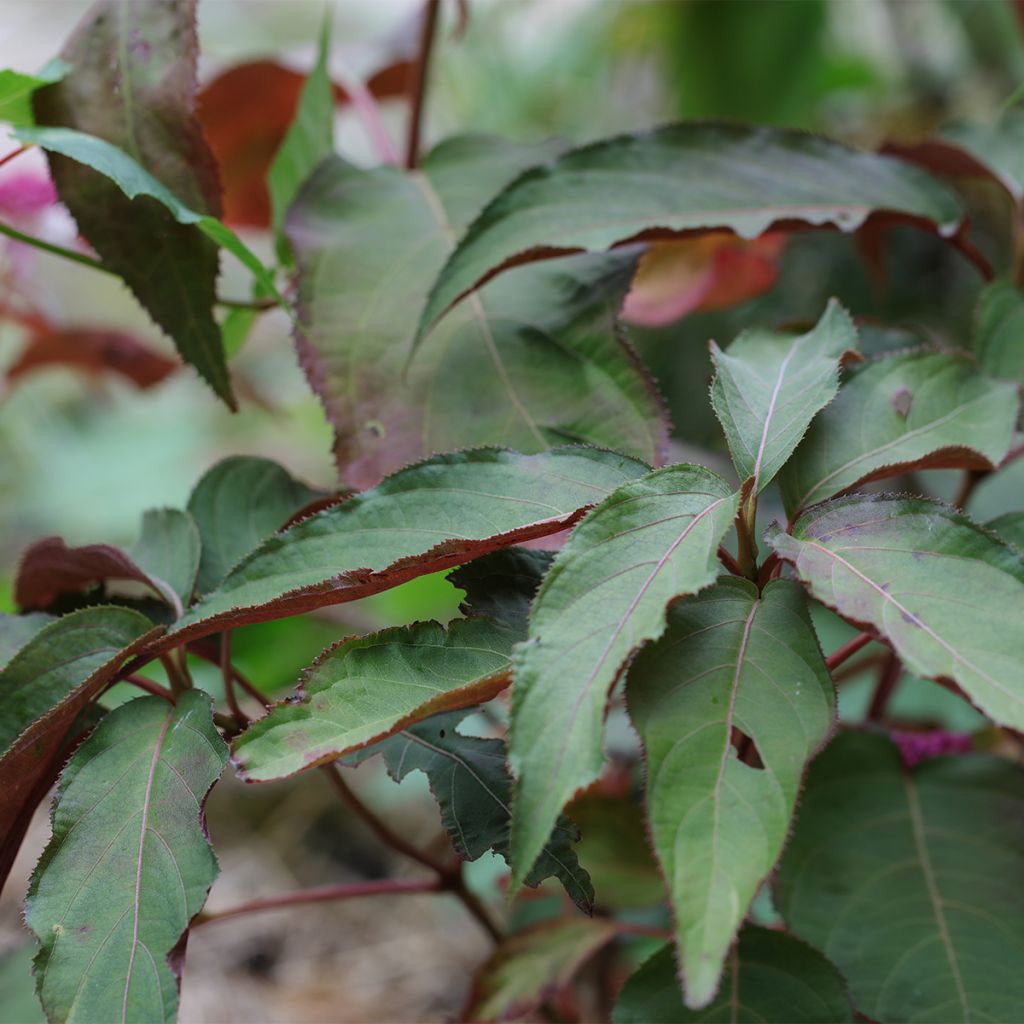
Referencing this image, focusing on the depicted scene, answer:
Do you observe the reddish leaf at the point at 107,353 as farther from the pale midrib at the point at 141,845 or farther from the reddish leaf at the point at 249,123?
the pale midrib at the point at 141,845

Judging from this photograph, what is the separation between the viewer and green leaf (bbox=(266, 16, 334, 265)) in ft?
2.24

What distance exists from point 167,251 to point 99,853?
330 millimetres

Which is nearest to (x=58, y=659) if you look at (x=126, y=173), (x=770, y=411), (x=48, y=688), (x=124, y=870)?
(x=48, y=688)

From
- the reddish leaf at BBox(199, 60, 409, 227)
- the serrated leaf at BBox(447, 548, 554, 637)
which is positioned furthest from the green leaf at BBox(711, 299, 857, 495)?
the reddish leaf at BBox(199, 60, 409, 227)

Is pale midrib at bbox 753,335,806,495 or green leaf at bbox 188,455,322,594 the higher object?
pale midrib at bbox 753,335,806,495

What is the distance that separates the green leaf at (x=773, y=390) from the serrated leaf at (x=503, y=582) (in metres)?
0.10

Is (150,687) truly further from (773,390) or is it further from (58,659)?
(773,390)

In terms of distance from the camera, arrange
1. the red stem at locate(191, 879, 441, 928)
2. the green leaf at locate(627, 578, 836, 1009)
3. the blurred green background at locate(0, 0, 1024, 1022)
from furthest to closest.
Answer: the blurred green background at locate(0, 0, 1024, 1022) → the red stem at locate(191, 879, 441, 928) → the green leaf at locate(627, 578, 836, 1009)

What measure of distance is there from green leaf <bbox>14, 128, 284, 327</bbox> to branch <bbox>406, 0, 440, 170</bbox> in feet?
1.02

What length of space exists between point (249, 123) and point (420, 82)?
19 cm

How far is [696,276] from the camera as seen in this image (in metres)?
0.80

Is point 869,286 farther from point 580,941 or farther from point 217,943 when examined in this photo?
point 217,943

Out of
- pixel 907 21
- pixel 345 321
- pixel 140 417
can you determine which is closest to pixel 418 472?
pixel 345 321

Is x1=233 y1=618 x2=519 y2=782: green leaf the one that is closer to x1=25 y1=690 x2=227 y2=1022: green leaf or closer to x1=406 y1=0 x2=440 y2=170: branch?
x1=25 y1=690 x2=227 y2=1022: green leaf
